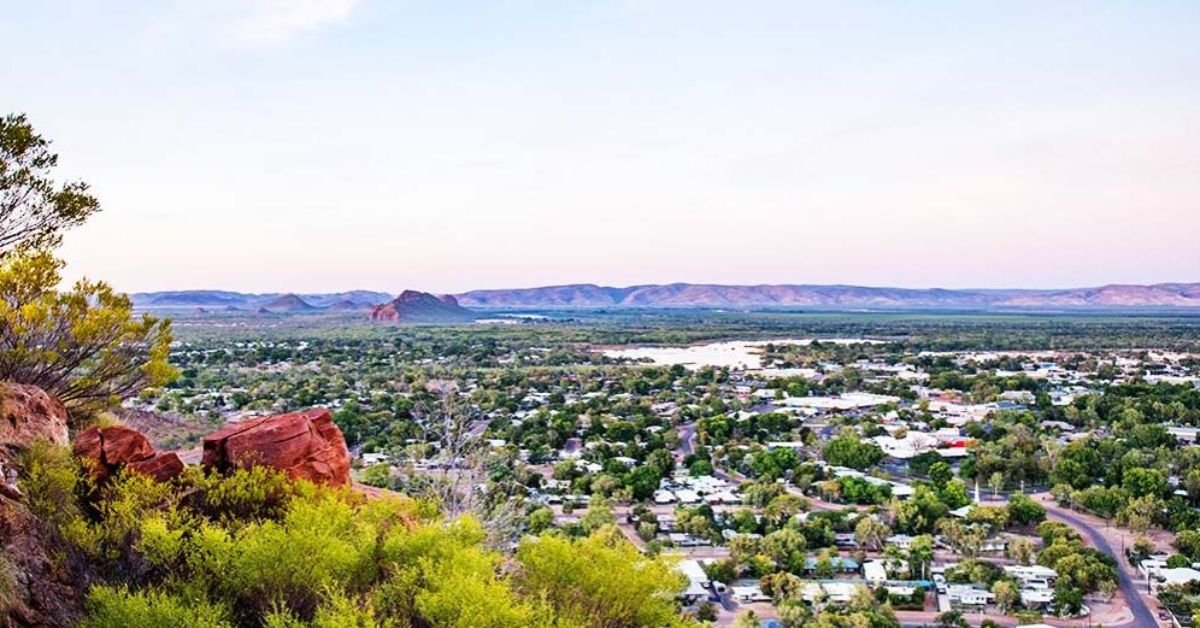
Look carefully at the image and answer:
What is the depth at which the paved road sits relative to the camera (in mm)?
24266

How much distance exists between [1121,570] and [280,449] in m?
26.7

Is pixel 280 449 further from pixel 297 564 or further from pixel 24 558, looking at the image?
pixel 24 558

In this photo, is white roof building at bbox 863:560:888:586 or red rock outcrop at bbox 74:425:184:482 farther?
white roof building at bbox 863:560:888:586

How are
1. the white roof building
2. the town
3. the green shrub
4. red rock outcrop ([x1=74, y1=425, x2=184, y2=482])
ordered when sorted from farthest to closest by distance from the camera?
the white roof building < the town < red rock outcrop ([x1=74, y1=425, x2=184, y2=482]) < the green shrub

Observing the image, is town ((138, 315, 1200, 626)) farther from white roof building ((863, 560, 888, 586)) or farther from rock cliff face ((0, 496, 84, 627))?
rock cliff face ((0, 496, 84, 627))

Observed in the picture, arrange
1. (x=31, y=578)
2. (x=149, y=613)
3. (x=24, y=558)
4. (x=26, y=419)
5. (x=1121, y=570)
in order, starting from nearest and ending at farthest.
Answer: (x=149, y=613) < (x=31, y=578) < (x=24, y=558) < (x=26, y=419) < (x=1121, y=570)

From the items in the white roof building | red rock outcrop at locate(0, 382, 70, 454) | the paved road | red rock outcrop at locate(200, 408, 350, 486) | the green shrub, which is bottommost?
the paved road

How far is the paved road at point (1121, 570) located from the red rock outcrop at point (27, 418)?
81.6ft

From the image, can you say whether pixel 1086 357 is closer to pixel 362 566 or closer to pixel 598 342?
pixel 598 342

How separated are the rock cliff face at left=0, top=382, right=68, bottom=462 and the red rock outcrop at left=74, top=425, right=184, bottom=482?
330mm

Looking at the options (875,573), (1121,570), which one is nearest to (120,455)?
(875,573)

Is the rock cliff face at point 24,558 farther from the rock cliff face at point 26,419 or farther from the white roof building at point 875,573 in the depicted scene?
the white roof building at point 875,573

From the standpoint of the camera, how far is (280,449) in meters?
12.3

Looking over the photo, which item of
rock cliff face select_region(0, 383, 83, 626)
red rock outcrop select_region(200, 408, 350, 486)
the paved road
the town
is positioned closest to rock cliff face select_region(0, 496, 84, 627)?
rock cliff face select_region(0, 383, 83, 626)
